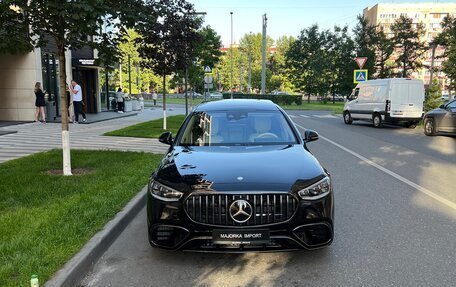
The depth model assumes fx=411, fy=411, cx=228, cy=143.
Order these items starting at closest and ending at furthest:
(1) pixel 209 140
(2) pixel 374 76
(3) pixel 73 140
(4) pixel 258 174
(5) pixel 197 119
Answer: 1. (4) pixel 258 174
2. (1) pixel 209 140
3. (5) pixel 197 119
4. (3) pixel 73 140
5. (2) pixel 374 76

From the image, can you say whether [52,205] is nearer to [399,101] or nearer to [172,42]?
[172,42]

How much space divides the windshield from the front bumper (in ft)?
4.53

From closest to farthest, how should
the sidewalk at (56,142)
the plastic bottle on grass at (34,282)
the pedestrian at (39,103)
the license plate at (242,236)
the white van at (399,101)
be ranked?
the plastic bottle on grass at (34,282) < the license plate at (242,236) < the sidewalk at (56,142) < the pedestrian at (39,103) < the white van at (399,101)

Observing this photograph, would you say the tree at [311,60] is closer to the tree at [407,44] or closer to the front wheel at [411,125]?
the tree at [407,44]

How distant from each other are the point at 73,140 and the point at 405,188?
381 inches

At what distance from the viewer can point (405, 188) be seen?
23.5 feet

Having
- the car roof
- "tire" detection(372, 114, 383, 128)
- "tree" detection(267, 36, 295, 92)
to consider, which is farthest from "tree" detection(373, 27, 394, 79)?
the car roof

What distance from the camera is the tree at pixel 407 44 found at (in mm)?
55969

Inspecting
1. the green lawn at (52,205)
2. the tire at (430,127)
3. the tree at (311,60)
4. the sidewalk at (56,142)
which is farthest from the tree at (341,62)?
the green lawn at (52,205)

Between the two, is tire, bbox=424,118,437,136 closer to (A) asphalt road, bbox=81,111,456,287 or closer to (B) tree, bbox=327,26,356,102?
(A) asphalt road, bbox=81,111,456,287

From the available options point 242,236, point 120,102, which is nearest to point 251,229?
point 242,236

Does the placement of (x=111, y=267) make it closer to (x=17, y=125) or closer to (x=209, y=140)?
(x=209, y=140)

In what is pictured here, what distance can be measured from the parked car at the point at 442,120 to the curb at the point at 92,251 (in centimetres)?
1353

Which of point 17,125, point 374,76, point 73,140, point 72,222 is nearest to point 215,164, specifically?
point 72,222
